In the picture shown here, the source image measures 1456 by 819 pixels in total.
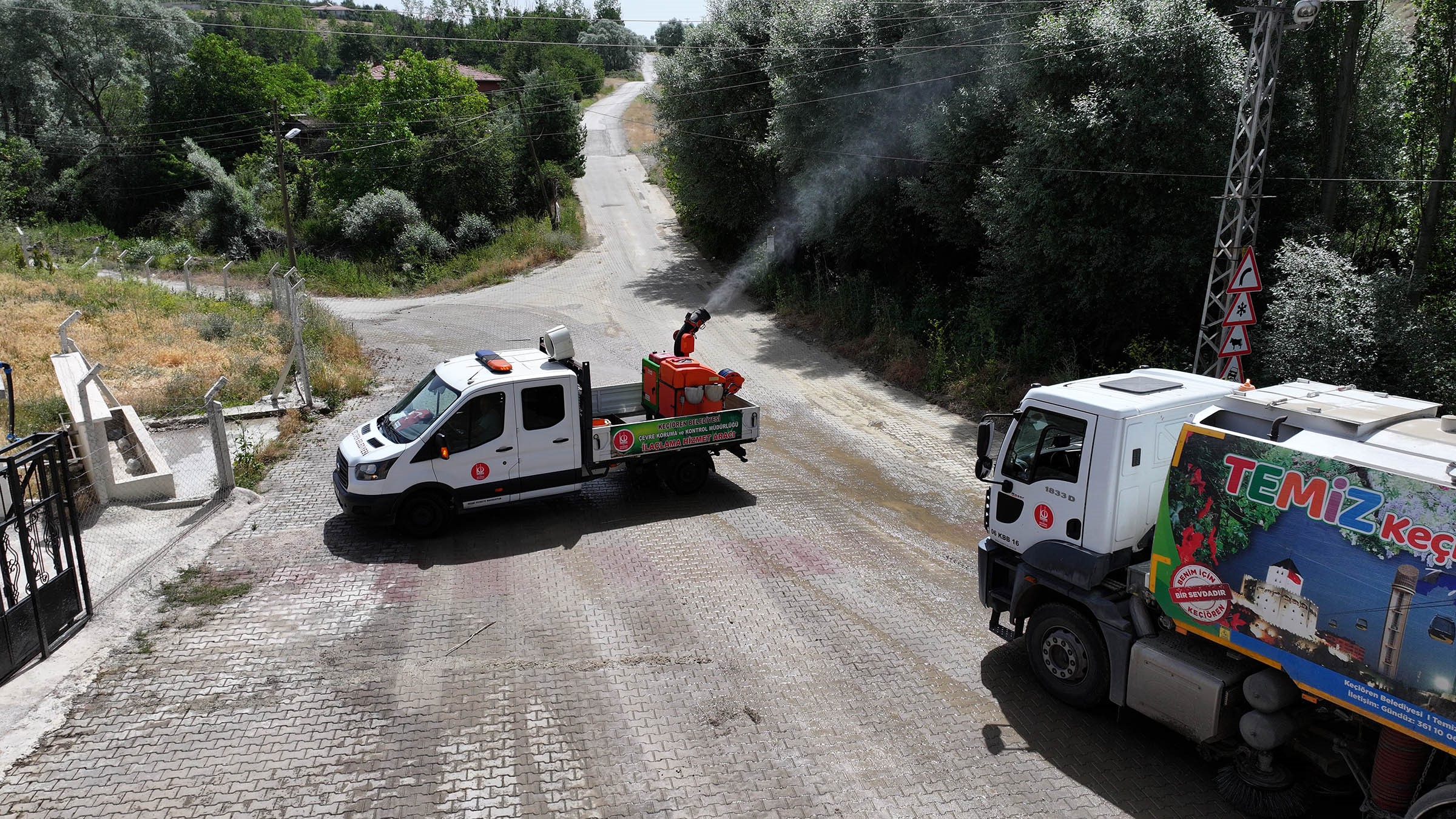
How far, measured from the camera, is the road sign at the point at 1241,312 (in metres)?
11.0

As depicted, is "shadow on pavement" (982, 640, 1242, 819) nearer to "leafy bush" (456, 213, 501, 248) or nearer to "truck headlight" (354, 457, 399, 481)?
"truck headlight" (354, 457, 399, 481)

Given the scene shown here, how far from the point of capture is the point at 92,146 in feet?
167

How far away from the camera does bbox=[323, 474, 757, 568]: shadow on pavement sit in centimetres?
1023

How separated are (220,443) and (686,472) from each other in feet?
19.7

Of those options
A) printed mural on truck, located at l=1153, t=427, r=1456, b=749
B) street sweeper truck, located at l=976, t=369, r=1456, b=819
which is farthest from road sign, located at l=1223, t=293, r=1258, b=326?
printed mural on truck, located at l=1153, t=427, r=1456, b=749

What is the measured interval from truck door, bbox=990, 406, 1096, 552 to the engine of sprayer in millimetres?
5034

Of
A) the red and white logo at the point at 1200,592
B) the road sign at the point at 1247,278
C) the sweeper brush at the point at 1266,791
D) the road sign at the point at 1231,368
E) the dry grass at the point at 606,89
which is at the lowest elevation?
the sweeper brush at the point at 1266,791

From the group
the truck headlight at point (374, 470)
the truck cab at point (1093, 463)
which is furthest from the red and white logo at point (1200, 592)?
the truck headlight at point (374, 470)

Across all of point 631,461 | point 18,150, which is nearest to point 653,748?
point 631,461

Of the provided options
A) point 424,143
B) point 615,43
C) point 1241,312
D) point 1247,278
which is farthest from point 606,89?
point 1241,312

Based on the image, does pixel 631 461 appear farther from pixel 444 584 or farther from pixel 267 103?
pixel 267 103

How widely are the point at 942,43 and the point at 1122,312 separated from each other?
800 cm

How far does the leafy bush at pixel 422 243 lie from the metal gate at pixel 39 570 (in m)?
27.2

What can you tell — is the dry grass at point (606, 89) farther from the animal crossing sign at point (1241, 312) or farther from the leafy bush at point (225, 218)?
the animal crossing sign at point (1241, 312)
